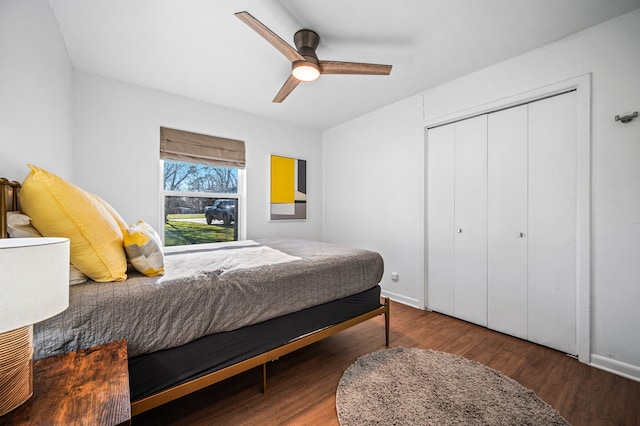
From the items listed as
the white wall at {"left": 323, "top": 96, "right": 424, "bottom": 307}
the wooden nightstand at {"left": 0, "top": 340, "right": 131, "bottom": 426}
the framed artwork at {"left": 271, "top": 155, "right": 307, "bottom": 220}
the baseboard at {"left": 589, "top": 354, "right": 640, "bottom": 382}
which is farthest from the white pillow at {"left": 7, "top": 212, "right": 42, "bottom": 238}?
the baseboard at {"left": 589, "top": 354, "right": 640, "bottom": 382}

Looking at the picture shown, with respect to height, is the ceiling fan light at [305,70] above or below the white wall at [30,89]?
above

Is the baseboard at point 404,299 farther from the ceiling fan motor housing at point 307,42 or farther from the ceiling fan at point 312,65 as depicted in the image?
the ceiling fan motor housing at point 307,42

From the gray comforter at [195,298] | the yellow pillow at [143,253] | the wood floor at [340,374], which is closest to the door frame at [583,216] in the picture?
the wood floor at [340,374]

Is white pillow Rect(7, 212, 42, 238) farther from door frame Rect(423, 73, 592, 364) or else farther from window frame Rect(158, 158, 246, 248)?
door frame Rect(423, 73, 592, 364)

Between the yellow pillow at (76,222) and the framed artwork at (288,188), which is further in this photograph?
the framed artwork at (288,188)

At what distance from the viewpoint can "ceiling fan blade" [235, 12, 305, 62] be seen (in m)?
1.55

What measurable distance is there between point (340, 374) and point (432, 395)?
61 cm

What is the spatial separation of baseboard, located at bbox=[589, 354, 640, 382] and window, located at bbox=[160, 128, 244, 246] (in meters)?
3.78

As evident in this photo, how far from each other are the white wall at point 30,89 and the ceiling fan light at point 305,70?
1.51m

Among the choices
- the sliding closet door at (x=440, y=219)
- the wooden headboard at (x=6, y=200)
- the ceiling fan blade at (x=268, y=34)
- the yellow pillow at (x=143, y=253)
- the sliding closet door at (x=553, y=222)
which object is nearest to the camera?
the wooden headboard at (x=6, y=200)

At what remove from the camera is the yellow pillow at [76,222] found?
45.7 inches

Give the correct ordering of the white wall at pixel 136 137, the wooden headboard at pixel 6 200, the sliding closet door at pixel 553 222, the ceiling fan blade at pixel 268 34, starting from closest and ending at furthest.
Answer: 1. the wooden headboard at pixel 6 200
2. the ceiling fan blade at pixel 268 34
3. the sliding closet door at pixel 553 222
4. the white wall at pixel 136 137

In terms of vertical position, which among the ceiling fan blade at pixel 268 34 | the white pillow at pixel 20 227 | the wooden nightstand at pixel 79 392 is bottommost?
the wooden nightstand at pixel 79 392

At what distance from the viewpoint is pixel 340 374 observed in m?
1.92
